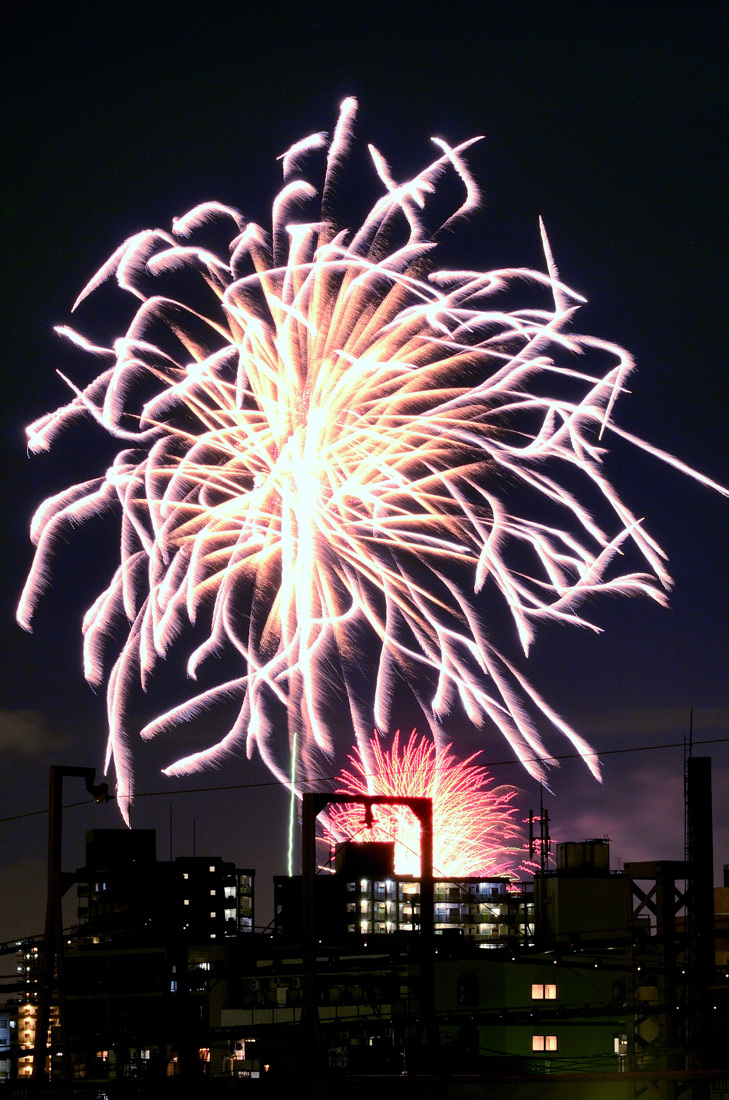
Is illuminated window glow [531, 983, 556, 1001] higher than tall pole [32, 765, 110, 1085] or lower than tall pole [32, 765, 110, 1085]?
lower

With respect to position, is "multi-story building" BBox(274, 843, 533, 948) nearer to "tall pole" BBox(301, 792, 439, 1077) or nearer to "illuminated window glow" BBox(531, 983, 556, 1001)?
"illuminated window glow" BBox(531, 983, 556, 1001)

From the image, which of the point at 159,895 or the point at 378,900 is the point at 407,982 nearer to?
the point at 159,895

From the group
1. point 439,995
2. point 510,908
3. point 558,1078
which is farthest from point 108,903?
point 558,1078

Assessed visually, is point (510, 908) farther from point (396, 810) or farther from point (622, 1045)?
point (396, 810)

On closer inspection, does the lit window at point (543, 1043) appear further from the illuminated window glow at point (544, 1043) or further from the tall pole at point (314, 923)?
the tall pole at point (314, 923)

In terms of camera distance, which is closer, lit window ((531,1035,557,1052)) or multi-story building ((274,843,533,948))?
lit window ((531,1035,557,1052))

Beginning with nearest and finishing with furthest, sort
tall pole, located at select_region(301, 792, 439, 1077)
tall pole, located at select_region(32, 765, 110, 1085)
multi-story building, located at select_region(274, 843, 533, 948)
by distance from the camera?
1. tall pole, located at select_region(301, 792, 439, 1077)
2. tall pole, located at select_region(32, 765, 110, 1085)
3. multi-story building, located at select_region(274, 843, 533, 948)

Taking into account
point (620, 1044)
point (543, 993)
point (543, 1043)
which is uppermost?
point (543, 993)

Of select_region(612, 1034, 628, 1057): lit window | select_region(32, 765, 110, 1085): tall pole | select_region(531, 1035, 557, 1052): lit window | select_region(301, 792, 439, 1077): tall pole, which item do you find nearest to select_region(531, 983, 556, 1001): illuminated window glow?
select_region(531, 1035, 557, 1052): lit window

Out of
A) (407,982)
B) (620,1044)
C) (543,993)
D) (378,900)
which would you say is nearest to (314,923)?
(407,982)
